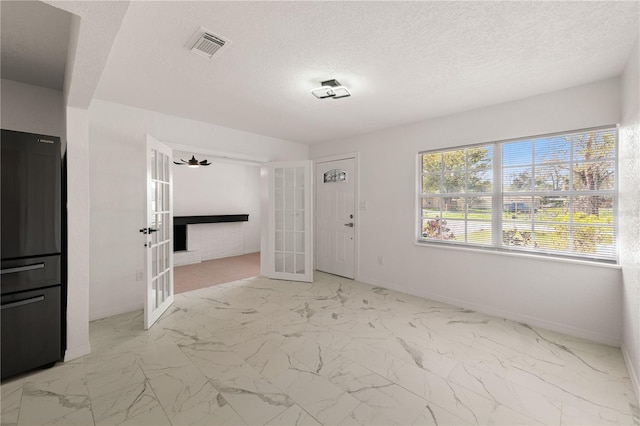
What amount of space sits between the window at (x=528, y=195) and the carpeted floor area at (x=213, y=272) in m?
3.26

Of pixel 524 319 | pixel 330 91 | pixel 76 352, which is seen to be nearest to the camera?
pixel 76 352

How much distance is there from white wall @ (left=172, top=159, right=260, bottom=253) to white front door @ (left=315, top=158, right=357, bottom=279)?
2324 millimetres

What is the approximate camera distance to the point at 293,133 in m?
4.49

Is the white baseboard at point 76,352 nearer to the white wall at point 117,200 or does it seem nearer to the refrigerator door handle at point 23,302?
the refrigerator door handle at point 23,302

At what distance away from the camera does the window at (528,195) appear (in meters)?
2.64

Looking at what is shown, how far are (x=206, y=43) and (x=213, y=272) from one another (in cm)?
417

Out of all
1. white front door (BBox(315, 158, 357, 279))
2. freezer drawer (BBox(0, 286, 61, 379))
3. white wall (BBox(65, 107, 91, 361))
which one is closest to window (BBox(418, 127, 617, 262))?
white front door (BBox(315, 158, 357, 279))

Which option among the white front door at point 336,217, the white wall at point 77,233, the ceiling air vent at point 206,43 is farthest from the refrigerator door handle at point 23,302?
the white front door at point 336,217

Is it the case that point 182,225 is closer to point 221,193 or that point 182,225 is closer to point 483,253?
point 221,193

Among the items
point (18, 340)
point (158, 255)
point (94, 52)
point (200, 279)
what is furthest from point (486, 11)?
point (200, 279)

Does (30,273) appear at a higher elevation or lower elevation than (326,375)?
higher

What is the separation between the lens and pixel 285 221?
473 cm

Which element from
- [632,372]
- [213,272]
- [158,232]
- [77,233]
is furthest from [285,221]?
[632,372]

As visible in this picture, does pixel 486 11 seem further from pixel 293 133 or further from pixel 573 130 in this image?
pixel 293 133
